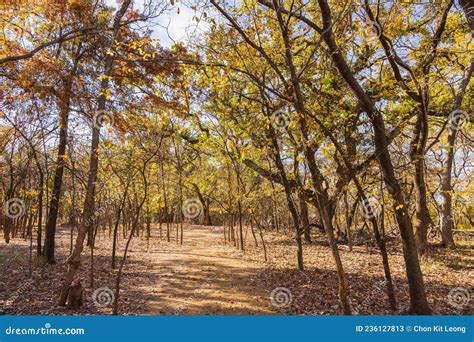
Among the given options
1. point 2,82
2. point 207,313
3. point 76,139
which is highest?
point 2,82

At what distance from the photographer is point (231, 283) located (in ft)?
30.6

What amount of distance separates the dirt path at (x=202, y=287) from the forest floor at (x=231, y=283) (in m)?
0.02

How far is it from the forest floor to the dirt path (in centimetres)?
2

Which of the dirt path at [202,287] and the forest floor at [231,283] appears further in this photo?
the dirt path at [202,287]

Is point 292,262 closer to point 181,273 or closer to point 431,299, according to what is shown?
point 181,273

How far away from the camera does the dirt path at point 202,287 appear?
23.6ft

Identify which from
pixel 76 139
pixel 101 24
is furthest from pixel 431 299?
pixel 76 139

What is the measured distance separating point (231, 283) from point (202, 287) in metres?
0.91

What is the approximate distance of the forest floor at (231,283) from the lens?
23.3 ft

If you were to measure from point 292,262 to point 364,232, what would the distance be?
9.93 m

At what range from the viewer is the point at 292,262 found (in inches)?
485

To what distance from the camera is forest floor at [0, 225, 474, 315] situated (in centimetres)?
709

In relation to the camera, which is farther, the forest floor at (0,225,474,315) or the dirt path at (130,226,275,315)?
the dirt path at (130,226,275,315)

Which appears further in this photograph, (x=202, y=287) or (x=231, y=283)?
(x=231, y=283)
